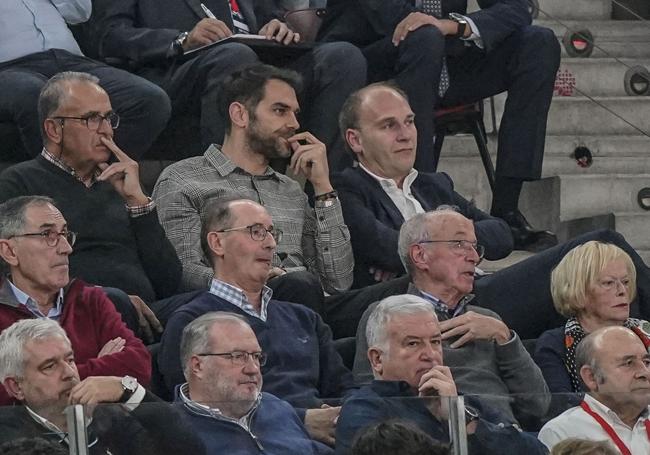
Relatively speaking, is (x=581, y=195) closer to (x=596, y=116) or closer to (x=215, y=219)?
(x=596, y=116)

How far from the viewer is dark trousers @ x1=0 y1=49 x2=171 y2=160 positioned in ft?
22.2

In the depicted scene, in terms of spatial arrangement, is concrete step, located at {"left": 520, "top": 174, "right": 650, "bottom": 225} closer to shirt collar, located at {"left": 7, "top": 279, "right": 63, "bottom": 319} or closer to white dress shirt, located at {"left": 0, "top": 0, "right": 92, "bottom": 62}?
white dress shirt, located at {"left": 0, "top": 0, "right": 92, "bottom": 62}

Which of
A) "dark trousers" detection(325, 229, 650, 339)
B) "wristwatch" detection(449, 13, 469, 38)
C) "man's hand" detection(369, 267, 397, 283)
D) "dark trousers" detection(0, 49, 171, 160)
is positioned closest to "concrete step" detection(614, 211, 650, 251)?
"wristwatch" detection(449, 13, 469, 38)

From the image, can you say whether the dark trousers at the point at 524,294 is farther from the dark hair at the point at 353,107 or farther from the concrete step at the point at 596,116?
the concrete step at the point at 596,116

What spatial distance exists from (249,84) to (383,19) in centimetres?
106

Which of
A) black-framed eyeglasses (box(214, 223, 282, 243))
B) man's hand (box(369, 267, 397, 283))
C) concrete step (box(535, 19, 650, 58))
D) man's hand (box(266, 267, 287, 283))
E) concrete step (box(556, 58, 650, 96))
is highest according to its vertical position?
black-framed eyeglasses (box(214, 223, 282, 243))

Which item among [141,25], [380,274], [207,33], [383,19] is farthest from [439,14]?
[380,274]

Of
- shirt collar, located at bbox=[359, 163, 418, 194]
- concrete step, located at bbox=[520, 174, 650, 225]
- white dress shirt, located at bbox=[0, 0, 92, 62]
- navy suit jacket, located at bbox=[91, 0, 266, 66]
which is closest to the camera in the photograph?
shirt collar, located at bbox=[359, 163, 418, 194]

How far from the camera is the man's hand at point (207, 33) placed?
7289 mm

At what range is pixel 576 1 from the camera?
965 cm

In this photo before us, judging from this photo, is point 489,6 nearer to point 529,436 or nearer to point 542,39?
point 542,39

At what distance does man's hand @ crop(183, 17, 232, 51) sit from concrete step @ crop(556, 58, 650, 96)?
91.8 inches

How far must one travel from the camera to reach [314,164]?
666cm

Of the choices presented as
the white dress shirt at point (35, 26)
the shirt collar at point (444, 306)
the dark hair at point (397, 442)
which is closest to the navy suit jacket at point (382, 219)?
the shirt collar at point (444, 306)
